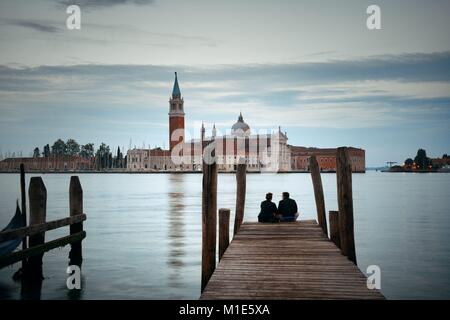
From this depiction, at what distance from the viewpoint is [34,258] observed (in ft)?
38.5

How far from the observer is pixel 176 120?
16200 cm

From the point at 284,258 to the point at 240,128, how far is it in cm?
15658

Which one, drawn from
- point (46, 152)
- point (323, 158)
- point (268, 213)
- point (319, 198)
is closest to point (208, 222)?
point (268, 213)

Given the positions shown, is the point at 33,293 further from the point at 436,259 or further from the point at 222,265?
the point at 436,259

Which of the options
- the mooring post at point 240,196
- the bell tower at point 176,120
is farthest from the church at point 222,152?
the mooring post at point 240,196

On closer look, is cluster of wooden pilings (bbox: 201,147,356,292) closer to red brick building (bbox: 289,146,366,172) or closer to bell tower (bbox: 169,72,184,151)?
bell tower (bbox: 169,72,184,151)

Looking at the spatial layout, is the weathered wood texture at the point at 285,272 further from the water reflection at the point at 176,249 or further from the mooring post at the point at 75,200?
the mooring post at the point at 75,200

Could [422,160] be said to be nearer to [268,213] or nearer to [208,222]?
[268,213]

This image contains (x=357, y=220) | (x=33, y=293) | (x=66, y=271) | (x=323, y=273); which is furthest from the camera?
(x=357, y=220)

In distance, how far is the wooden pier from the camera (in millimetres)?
6875

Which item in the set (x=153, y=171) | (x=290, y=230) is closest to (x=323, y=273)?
(x=290, y=230)

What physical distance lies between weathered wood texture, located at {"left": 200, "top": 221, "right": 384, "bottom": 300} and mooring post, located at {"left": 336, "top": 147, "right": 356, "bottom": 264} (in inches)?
12.7

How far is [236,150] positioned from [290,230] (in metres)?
144
